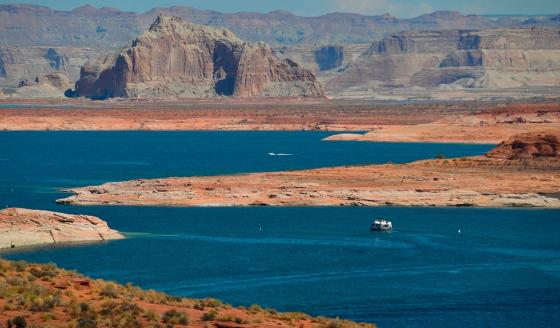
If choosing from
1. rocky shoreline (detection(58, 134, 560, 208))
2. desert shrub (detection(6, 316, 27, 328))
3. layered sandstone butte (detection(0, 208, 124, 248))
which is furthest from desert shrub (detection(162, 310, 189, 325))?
rocky shoreline (detection(58, 134, 560, 208))

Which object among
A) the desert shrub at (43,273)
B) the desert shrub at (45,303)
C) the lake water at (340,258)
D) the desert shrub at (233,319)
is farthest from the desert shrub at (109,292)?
the lake water at (340,258)

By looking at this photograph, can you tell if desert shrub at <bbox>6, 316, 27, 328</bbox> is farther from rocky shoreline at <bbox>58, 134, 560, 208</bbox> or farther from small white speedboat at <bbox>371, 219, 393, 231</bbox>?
rocky shoreline at <bbox>58, 134, 560, 208</bbox>

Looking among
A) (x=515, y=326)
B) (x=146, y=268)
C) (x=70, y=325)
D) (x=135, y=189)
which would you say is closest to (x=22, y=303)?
(x=70, y=325)

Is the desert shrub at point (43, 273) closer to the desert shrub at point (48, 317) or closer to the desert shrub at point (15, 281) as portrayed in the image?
the desert shrub at point (15, 281)

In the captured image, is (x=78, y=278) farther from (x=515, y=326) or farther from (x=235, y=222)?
(x=235, y=222)

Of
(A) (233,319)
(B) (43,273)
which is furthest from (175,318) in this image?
(B) (43,273)

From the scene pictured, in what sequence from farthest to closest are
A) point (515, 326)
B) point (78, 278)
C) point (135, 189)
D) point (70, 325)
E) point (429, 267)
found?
1. point (135, 189)
2. point (429, 267)
3. point (515, 326)
4. point (78, 278)
5. point (70, 325)

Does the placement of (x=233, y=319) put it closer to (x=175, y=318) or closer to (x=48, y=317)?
(x=175, y=318)
